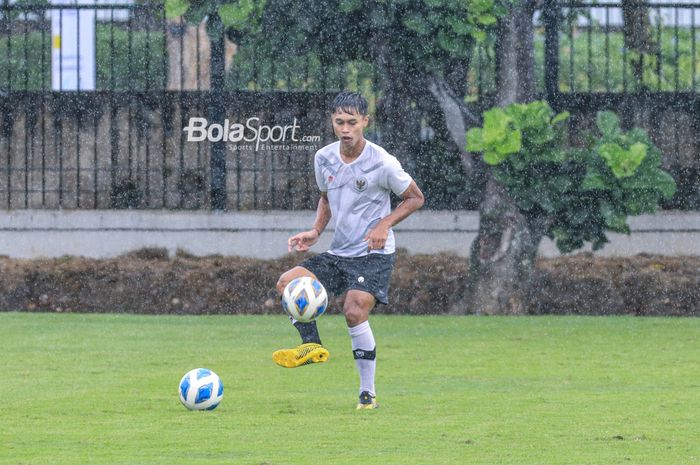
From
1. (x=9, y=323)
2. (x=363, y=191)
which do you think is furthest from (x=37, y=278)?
(x=363, y=191)

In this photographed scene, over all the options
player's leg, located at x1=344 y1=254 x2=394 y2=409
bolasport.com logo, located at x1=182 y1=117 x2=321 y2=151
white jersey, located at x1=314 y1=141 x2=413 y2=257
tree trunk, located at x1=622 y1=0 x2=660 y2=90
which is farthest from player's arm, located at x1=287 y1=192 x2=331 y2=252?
tree trunk, located at x1=622 y1=0 x2=660 y2=90

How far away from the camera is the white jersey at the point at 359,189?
9.34m

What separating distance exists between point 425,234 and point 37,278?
4085 millimetres

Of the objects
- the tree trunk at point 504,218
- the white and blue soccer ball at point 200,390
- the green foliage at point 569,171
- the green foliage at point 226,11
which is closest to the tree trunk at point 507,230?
the tree trunk at point 504,218

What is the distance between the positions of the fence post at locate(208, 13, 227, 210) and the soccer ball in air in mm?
8199

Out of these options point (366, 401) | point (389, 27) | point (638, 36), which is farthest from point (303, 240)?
point (638, 36)

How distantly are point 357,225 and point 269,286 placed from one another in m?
6.77

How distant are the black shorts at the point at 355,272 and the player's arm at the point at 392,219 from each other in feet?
0.51

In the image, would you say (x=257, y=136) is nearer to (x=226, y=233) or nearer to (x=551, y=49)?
(x=226, y=233)

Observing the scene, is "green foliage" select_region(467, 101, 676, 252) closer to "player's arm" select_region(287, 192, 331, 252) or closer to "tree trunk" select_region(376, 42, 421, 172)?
"tree trunk" select_region(376, 42, 421, 172)

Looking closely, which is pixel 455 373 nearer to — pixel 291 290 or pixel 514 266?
pixel 291 290

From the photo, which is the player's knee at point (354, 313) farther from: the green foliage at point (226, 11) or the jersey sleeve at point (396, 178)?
the green foliage at point (226, 11)

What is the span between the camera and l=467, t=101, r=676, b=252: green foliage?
14867mm

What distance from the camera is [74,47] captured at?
58.8 ft
